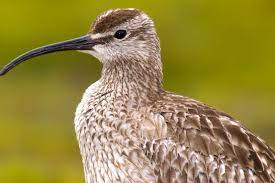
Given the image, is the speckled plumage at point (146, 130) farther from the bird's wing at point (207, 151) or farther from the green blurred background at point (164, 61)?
the green blurred background at point (164, 61)

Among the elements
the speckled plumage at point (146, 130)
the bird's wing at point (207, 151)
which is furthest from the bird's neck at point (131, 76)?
the bird's wing at point (207, 151)

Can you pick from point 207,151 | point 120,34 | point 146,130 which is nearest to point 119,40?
point 120,34

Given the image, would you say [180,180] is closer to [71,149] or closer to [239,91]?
[71,149]

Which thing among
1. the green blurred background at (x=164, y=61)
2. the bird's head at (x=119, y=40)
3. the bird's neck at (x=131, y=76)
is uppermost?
the bird's head at (x=119, y=40)

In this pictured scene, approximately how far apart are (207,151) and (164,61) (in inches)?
595

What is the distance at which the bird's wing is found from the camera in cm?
1346

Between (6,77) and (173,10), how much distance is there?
4.10 metres

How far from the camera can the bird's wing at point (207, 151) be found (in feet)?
44.2

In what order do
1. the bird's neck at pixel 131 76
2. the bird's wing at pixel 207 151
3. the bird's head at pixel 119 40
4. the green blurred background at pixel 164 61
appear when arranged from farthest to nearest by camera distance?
the green blurred background at pixel 164 61 < the bird's neck at pixel 131 76 < the bird's head at pixel 119 40 < the bird's wing at pixel 207 151

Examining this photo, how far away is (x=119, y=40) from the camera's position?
1470cm

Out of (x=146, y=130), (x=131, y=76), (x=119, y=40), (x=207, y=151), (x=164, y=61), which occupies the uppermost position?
(x=119, y=40)

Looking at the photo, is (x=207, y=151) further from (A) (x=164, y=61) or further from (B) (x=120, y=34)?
(A) (x=164, y=61)

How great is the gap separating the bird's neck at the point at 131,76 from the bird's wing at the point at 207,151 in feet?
3.03

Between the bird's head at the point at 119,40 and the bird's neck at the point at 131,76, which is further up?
the bird's head at the point at 119,40
